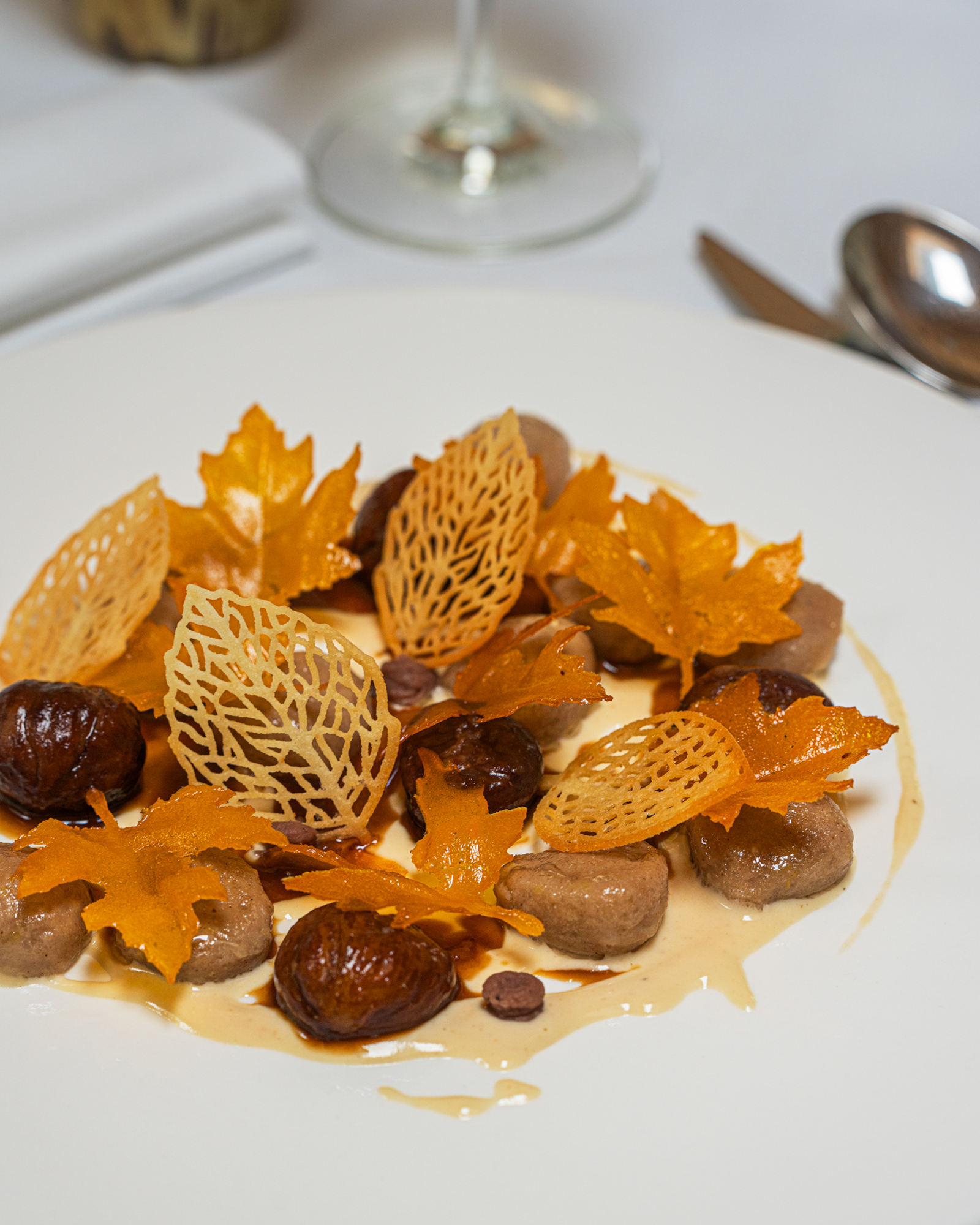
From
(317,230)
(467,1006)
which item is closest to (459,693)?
(467,1006)

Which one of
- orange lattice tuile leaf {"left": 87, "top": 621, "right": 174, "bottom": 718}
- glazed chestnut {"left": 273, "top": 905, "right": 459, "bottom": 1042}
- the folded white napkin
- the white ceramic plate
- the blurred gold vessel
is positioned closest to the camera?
the white ceramic plate

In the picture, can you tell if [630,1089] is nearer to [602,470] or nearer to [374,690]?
[374,690]

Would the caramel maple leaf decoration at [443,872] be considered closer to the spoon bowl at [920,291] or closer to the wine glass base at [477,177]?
the spoon bowl at [920,291]

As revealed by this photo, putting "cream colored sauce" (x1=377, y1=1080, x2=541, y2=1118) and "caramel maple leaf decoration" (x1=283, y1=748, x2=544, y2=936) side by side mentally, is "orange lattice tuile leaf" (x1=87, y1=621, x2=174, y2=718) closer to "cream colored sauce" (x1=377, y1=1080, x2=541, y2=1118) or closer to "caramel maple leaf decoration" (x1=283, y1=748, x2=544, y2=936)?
"caramel maple leaf decoration" (x1=283, y1=748, x2=544, y2=936)

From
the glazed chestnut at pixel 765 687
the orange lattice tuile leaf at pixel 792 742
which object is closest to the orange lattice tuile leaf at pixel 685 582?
the glazed chestnut at pixel 765 687

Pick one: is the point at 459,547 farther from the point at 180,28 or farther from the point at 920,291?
the point at 180,28

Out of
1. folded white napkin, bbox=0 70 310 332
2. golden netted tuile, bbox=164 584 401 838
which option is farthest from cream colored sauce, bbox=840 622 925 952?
folded white napkin, bbox=0 70 310 332
